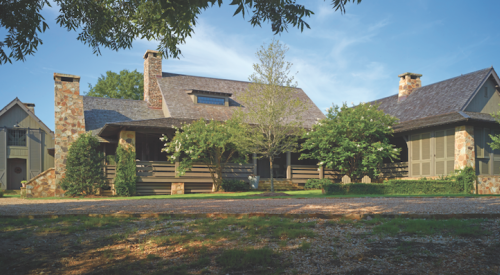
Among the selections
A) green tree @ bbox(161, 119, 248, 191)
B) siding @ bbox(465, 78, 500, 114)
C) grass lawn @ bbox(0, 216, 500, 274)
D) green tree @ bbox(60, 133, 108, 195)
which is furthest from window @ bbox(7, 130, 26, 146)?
siding @ bbox(465, 78, 500, 114)

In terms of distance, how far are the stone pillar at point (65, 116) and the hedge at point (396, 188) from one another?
41.8ft

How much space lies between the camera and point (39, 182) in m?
18.7

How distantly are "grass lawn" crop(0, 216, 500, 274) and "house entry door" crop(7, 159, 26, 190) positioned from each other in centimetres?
2304

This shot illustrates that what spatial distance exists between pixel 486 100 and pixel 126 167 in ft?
62.9

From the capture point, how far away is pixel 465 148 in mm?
18000

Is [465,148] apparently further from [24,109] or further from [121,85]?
[121,85]

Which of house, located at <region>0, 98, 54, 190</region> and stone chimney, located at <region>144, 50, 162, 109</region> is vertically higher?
stone chimney, located at <region>144, 50, 162, 109</region>

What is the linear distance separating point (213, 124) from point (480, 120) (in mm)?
12551

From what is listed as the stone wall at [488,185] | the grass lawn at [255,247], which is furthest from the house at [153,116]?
the grass lawn at [255,247]

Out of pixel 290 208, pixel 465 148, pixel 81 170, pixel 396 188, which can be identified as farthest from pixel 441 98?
pixel 81 170

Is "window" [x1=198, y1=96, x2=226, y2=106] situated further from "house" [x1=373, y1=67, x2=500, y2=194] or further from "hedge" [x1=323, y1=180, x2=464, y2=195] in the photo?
"house" [x1=373, y1=67, x2=500, y2=194]

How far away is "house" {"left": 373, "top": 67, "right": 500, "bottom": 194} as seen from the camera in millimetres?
18250

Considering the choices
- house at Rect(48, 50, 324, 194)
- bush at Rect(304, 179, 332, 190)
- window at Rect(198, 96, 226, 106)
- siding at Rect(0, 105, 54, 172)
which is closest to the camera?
house at Rect(48, 50, 324, 194)

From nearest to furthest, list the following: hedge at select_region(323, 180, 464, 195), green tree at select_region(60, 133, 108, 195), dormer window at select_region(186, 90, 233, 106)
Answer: hedge at select_region(323, 180, 464, 195)
green tree at select_region(60, 133, 108, 195)
dormer window at select_region(186, 90, 233, 106)
